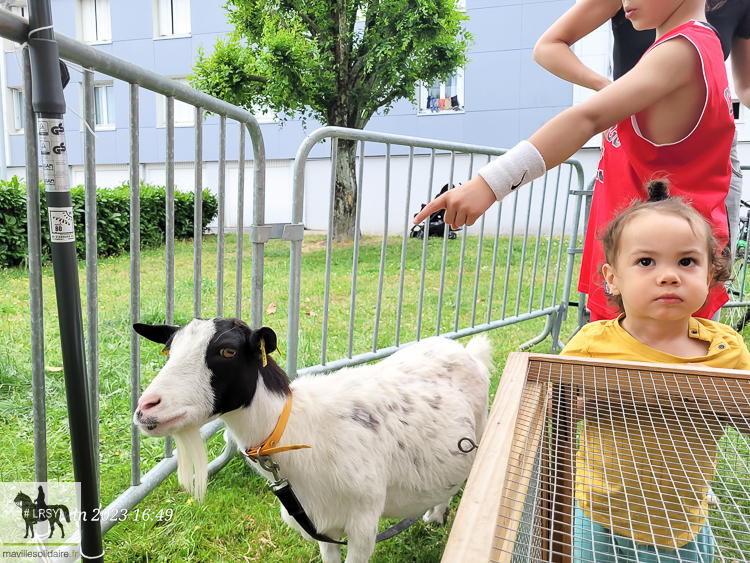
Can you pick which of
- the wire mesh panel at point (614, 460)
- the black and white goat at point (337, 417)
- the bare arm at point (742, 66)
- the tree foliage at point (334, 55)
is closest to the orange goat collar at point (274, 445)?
the black and white goat at point (337, 417)

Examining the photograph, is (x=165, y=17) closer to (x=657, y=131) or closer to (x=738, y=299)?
(x=738, y=299)

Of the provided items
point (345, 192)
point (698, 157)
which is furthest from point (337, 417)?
point (345, 192)

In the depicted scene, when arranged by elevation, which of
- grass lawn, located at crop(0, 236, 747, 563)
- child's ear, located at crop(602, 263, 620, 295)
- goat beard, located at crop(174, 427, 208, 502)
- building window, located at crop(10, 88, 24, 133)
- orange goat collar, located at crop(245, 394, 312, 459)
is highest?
building window, located at crop(10, 88, 24, 133)

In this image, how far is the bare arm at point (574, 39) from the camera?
2.22 m

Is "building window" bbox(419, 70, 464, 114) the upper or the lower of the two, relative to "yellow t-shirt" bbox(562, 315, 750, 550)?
upper

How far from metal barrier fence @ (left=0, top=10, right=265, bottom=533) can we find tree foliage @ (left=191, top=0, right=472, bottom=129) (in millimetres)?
8527

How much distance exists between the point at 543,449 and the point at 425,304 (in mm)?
5504

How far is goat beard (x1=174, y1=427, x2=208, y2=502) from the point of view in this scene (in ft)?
5.57

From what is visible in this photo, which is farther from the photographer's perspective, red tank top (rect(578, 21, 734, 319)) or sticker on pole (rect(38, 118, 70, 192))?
red tank top (rect(578, 21, 734, 319))

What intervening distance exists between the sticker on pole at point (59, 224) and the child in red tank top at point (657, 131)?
901mm

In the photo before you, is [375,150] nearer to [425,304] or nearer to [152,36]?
[152,36]

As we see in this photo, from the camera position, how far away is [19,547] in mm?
1726

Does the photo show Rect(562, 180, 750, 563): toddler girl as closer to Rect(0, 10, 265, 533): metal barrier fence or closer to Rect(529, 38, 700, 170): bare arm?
Rect(529, 38, 700, 170): bare arm

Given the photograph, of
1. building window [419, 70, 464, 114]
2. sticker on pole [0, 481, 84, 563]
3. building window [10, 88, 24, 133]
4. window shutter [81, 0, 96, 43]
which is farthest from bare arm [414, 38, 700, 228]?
window shutter [81, 0, 96, 43]
